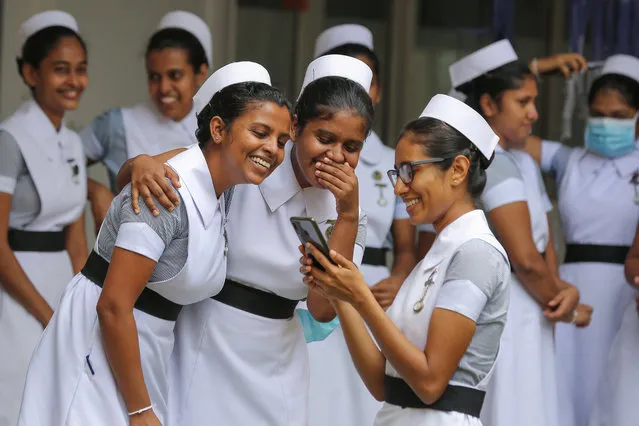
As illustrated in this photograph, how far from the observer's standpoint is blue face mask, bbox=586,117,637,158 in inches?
170

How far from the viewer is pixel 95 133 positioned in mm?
4266

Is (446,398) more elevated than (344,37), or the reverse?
(344,37)

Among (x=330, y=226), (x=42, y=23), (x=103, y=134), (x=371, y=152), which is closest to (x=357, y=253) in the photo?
(x=330, y=226)

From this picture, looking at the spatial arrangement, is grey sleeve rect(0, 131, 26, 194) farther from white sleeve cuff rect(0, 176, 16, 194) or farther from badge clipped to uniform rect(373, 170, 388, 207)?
badge clipped to uniform rect(373, 170, 388, 207)

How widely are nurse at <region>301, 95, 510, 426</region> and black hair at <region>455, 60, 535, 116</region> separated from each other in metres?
1.27

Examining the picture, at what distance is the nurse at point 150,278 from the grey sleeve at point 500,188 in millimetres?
1214

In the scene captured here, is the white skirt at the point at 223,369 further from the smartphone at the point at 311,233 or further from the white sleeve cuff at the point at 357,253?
the smartphone at the point at 311,233

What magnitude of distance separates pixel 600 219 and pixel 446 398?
2013 millimetres

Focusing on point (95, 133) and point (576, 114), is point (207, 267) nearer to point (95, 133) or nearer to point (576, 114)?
point (95, 133)

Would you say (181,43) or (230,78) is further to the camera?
(181,43)

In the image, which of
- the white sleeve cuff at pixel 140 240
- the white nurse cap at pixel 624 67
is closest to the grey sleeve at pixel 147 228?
the white sleeve cuff at pixel 140 240

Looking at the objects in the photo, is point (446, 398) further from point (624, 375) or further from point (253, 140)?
point (624, 375)

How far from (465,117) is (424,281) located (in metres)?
0.39

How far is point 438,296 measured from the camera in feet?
8.23
